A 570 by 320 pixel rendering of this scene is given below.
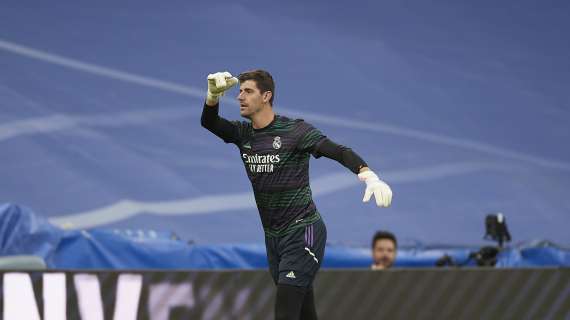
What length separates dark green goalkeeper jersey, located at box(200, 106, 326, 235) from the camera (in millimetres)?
5738

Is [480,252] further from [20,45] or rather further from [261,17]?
[20,45]

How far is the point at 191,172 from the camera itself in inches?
468

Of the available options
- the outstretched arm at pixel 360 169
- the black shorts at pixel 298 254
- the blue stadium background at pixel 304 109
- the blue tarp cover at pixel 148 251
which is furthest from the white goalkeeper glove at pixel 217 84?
the blue stadium background at pixel 304 109

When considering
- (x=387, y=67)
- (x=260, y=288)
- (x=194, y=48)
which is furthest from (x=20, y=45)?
(x=260, y=288)

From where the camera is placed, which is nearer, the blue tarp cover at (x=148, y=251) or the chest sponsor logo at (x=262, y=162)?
the chest sponsor logo at (x=262, y=162)

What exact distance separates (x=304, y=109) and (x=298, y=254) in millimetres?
7203

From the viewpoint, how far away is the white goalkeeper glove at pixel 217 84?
5.71m

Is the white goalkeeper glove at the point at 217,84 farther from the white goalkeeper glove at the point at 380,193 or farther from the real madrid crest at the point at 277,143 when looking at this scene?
the white goalkeeper glove at the point at 380,193

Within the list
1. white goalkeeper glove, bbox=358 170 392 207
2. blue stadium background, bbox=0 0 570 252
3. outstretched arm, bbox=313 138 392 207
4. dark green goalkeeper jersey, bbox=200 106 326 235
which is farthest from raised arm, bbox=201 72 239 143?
blue stadium background, bbox=0 0 570 252

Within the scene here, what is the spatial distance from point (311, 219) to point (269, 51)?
7.28 m

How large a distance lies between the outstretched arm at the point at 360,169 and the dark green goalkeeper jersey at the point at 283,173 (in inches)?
3.1

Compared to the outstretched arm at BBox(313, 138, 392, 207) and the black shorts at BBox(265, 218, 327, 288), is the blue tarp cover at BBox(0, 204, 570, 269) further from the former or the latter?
the outstretched arm at BBox(313, 138, 392, 207)

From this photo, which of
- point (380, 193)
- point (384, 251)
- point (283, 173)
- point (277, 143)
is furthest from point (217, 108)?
point (384, 251)

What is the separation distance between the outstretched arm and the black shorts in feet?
1.46
